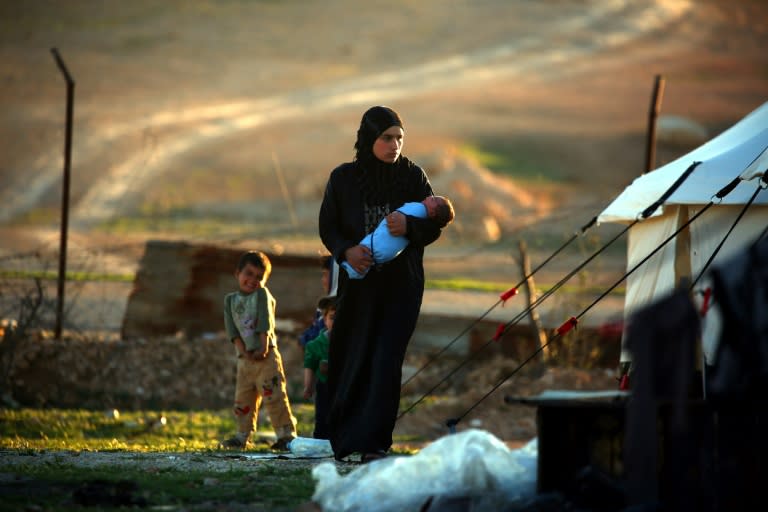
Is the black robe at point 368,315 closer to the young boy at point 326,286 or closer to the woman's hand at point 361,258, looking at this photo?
the woman's hand at point 361,258

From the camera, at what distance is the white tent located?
8914 millimetres

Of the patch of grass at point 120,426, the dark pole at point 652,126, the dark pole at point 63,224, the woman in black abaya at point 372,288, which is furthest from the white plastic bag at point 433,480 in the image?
the dark pole at point 652,126

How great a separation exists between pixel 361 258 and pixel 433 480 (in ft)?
7.01

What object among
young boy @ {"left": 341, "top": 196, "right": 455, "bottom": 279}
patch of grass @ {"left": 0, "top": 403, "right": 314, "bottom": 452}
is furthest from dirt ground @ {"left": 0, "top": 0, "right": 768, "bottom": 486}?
young boy @ {"left": 341, "top": 196, "right": 455, "bottom": 279}

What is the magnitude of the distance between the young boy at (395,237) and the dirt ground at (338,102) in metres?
5.54

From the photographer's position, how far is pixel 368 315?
750 centimetres

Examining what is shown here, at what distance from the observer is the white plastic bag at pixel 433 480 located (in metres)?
5.28

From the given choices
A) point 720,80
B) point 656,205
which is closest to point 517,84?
point 720,80

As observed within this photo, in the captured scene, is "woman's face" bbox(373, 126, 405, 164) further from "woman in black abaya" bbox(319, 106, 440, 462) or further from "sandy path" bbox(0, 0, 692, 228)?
"sandy path" bbox(0, 0, 692, 228)

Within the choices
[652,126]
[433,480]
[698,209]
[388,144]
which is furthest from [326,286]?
[652,126]

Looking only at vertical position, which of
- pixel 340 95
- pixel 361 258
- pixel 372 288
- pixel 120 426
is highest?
pixel 340 95

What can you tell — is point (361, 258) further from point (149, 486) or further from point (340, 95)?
point (340, 95)

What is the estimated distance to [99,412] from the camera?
496 inches

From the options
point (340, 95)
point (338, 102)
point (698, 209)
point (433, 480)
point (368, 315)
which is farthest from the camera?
point (340, 95)
